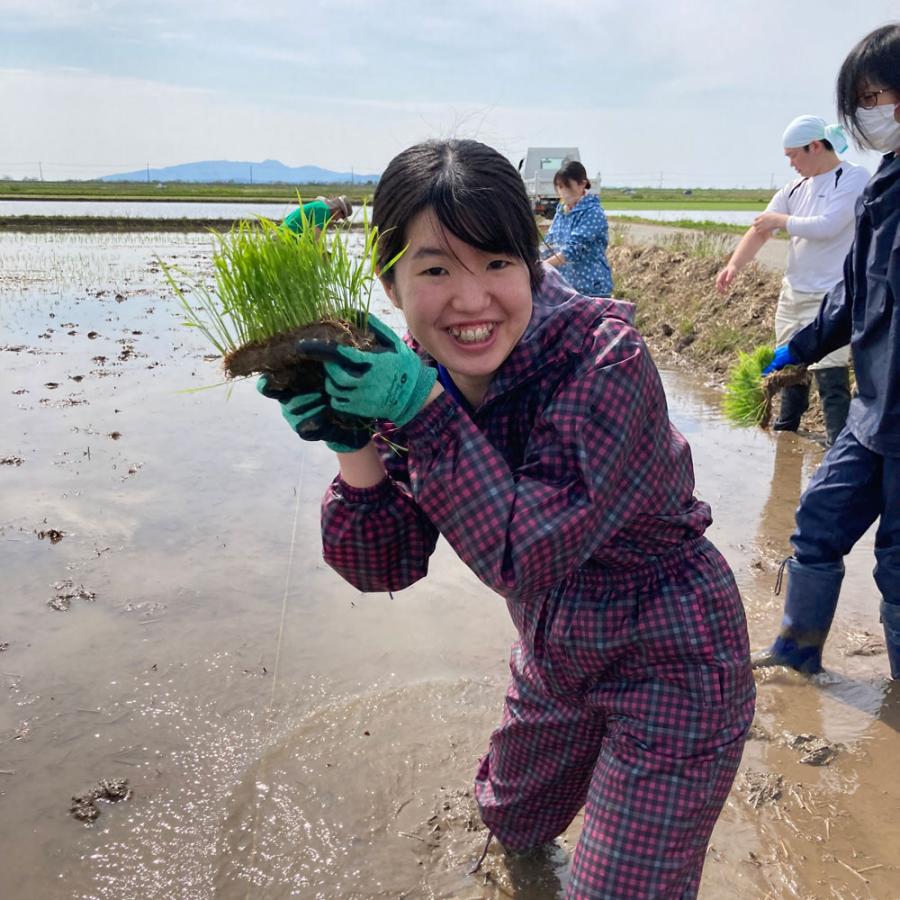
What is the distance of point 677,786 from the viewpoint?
5.09 feet

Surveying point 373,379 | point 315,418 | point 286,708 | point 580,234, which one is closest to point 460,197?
point 373,379

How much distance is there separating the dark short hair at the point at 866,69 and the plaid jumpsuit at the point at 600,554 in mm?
1480

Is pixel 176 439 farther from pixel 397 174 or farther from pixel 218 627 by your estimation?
pixel 397 174

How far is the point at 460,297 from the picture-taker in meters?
1.44

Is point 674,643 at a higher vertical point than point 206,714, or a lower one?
higher

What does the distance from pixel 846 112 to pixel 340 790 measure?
8.53ft

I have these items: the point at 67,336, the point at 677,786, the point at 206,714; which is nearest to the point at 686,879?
the point at 677,786

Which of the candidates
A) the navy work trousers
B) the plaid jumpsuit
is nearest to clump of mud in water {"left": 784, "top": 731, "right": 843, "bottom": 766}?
the navy work trousers

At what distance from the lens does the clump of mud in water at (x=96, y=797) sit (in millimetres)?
2410

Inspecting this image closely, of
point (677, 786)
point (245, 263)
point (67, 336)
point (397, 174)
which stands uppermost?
point (397, 174)

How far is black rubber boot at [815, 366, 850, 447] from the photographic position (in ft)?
16.2

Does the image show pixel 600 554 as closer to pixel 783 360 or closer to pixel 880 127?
pixel 880 127

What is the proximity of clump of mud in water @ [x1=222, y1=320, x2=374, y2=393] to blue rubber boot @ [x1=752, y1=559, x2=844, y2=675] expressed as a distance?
2.06 metres

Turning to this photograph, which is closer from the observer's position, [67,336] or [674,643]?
[674,643]
